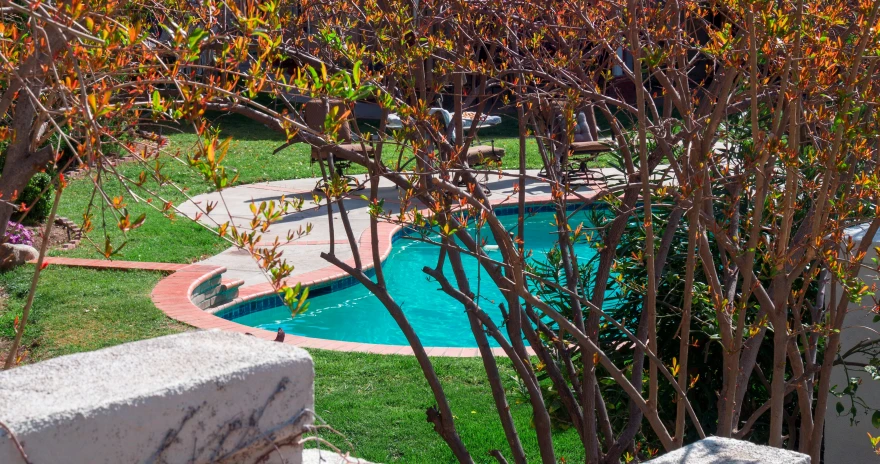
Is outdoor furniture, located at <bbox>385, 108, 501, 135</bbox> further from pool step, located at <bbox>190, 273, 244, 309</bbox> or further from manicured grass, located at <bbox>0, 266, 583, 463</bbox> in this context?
pool step, located at <bbox>190, 273, 244, 309</bbox>

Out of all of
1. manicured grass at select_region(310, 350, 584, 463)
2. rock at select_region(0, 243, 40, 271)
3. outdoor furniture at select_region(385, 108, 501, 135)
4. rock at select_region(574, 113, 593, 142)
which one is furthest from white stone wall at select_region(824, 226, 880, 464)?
rock at select_region(574, 113, 593, 142)

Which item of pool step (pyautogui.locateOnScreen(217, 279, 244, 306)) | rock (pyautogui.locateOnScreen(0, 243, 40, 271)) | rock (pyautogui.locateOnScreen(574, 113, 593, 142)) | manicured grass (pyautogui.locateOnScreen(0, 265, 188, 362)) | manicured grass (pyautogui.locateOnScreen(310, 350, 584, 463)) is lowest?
pool step (pyautogui.locateOnScreen(217, 279, 244, 306))

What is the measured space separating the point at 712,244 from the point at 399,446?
2148 millimetres

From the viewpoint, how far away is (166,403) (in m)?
1.73

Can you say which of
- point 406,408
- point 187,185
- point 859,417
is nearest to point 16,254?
point 406,408

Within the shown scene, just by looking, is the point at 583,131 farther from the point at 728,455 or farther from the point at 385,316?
the point at 728,455

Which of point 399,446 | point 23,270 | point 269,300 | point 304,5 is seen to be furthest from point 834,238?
point 23,270

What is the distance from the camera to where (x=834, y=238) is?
2.67m

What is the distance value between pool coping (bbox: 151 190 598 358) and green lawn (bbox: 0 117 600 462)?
159 millimetres

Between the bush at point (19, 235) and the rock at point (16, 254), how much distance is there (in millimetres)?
250

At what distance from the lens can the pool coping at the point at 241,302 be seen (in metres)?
7.14

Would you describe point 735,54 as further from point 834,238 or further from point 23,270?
point 23,270

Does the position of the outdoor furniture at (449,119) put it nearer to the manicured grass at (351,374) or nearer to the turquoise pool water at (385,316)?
the turquoise pool water at (385,316)

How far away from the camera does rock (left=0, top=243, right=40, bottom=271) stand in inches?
339
